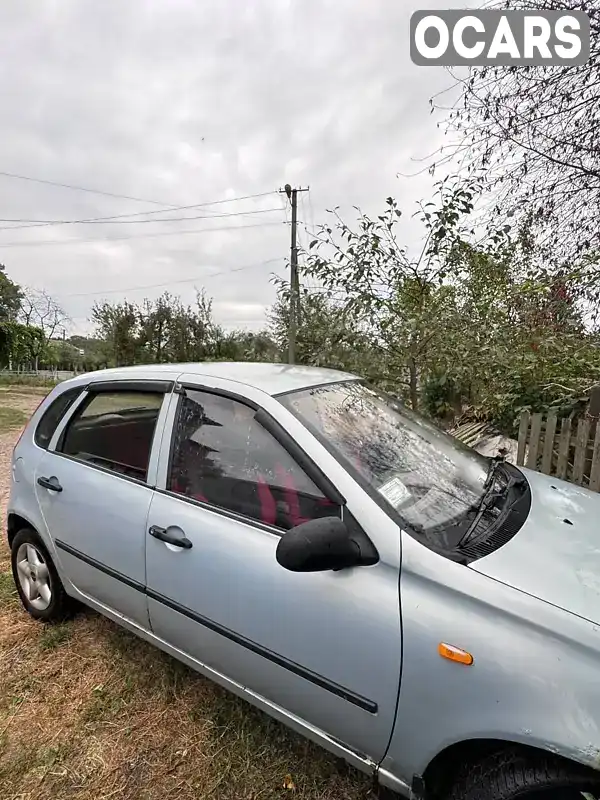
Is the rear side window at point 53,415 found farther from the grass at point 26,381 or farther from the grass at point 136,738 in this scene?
the grass at point 26,381

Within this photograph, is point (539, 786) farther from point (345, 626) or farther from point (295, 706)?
point (295, 706)

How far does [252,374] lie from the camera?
6.73 ft

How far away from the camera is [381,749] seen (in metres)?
1.38

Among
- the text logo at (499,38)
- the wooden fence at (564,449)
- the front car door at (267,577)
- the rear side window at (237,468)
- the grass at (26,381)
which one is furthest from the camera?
the grass at (26,381)

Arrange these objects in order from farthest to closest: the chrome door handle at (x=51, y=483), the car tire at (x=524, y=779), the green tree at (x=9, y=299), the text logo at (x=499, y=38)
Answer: the green tree at (x=9, y=299) → the text logo at (x=499, y=38) → the chrome door handle at (x=51, y=483) → the car tire at (x=524, y=779)

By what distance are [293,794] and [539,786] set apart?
3.23 feet

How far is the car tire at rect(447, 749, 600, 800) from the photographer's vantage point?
1093 mm

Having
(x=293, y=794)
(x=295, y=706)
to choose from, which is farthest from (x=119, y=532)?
(x=293, y=794)

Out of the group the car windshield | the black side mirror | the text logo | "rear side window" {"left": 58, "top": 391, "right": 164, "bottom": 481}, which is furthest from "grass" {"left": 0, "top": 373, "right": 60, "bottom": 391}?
the black side mirror

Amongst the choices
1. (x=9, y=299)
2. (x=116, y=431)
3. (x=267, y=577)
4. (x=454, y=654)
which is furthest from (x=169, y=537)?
(x=9, y=299)

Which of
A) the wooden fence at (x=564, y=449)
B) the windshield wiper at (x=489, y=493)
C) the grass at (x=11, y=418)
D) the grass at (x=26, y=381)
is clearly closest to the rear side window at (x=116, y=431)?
the windshield wiper at (x=489, y=493)

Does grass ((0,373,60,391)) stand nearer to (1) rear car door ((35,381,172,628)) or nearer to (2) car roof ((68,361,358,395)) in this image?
(1) rear car door ((35,381,172,628))

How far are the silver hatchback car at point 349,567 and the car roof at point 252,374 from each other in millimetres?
18

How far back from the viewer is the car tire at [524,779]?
43.0 inches
